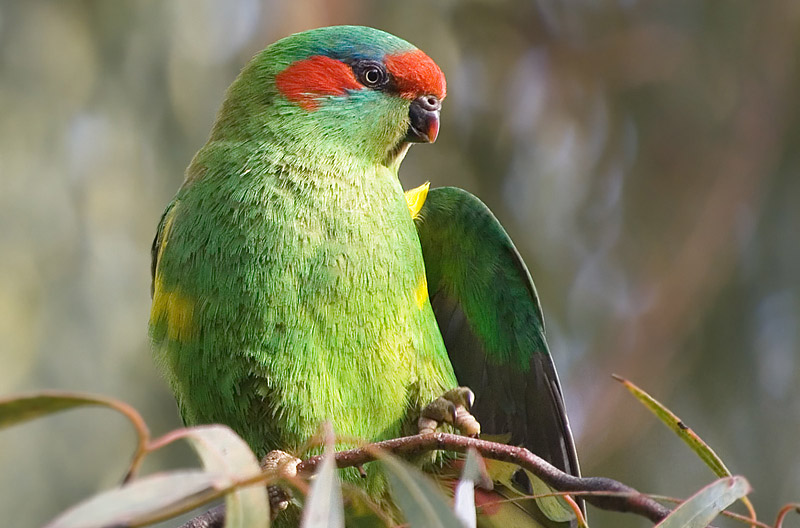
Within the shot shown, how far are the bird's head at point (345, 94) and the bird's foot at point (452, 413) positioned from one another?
2.13 feet

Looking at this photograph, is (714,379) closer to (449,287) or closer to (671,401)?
(671,401)

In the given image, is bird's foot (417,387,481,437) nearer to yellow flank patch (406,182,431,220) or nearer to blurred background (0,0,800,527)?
yellow flank patch (406,182,431,220)

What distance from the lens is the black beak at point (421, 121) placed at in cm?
246

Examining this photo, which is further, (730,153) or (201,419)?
(730,153)

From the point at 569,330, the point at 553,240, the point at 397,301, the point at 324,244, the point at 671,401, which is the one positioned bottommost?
the point at 671,401

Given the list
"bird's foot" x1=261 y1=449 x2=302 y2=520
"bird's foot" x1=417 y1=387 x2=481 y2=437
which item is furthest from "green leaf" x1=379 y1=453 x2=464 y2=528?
"bird's foot" x1=417 y1=387 x2=481 y2=437

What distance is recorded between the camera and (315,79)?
7.94ft

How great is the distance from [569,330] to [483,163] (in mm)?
931

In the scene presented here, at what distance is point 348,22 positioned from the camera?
4.57 meters

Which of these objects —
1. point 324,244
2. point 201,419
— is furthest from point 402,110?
point 201,419

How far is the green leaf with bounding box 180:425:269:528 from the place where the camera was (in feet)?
3.50

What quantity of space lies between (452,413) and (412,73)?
2.98 ft

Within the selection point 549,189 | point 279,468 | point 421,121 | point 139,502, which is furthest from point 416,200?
point 549,189

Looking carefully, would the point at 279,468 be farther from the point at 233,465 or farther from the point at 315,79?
the point at 315,79
